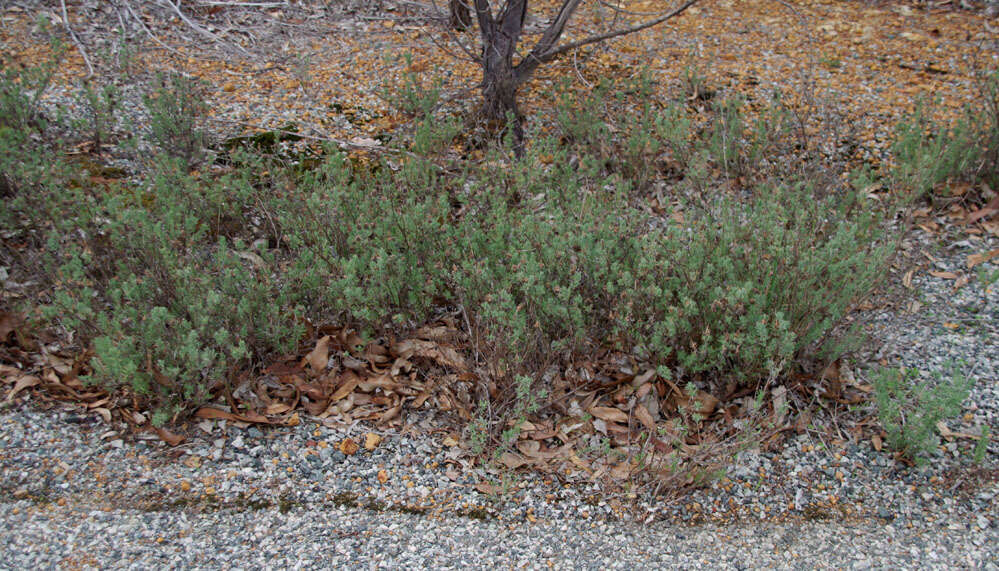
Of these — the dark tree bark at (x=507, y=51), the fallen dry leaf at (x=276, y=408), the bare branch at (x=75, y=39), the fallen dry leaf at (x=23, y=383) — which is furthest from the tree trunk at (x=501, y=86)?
the fallen dry leaf at (x=23, y=383)

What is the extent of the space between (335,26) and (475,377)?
12.9 feet

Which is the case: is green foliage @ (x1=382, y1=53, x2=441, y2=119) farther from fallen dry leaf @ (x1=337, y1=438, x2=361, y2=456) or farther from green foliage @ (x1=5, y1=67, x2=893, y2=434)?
fallen dry leaf @ (x1=337, y1=438, x2=361, y2=456)

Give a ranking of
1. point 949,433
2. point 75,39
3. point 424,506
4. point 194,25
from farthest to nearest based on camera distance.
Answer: point 194,25, point 75,39, point 949,433, point 424,506

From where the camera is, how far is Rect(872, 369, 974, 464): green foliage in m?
2.75

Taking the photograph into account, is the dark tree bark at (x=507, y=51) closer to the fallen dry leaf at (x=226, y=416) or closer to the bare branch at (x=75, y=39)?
the fallen dry leaf at (x=226, y=416)

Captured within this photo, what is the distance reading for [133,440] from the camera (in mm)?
2893

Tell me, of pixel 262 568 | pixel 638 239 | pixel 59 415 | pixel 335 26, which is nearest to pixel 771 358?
pixel 638 239

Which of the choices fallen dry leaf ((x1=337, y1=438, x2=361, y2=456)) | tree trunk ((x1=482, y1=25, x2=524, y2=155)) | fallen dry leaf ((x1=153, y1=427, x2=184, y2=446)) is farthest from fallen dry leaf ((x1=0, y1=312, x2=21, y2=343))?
tree trunk ((x1=482, y1=25, x2=524, y2=155))

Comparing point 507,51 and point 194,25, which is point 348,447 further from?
point 194,25

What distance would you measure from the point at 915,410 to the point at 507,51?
312 centimetres

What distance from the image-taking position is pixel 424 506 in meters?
2.71

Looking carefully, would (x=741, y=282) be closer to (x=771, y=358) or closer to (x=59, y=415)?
(x=771, y=358)

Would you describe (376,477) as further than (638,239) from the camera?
No

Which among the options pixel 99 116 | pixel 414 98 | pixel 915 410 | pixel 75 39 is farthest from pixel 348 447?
pixel 75 39
